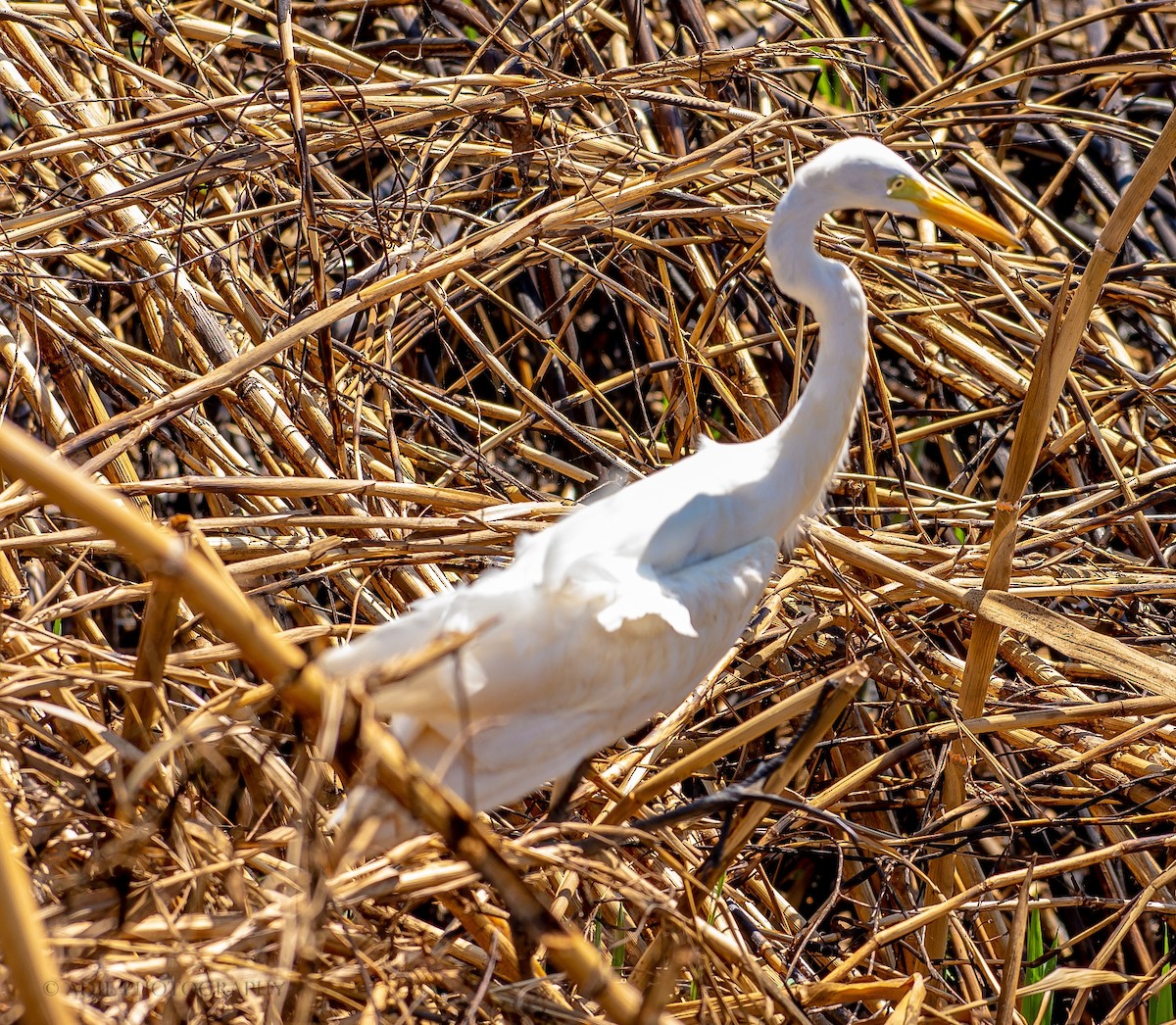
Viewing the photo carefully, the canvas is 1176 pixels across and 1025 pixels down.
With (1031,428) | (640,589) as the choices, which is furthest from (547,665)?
(1031,428)

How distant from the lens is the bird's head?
174cm

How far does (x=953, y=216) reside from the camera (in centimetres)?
184

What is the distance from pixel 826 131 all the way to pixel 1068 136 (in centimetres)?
96

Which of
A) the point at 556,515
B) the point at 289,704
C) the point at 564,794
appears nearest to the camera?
the point at 289,704

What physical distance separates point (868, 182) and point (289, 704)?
3.87ft

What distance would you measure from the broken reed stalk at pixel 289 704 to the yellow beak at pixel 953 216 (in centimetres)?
118

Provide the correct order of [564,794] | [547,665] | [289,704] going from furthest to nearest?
[564,794] < [547,665] < [289,704]

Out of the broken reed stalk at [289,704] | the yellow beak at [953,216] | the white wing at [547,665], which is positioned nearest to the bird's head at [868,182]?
the yellow beak at [953,216]

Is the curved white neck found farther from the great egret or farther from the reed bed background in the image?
the reed bed background

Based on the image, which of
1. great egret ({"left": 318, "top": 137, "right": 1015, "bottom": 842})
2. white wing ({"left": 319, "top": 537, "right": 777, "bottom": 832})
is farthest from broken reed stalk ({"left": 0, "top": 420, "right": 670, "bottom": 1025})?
white wing ({"left": 319, "top": 537, "right": 777, "bottom": 832})

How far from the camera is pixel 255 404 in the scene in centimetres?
217

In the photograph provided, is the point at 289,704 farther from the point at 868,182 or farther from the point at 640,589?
the point at 868,182

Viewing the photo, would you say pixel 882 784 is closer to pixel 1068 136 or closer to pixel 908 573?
pixel 908 573

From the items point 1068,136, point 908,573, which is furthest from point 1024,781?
point 1068,136
